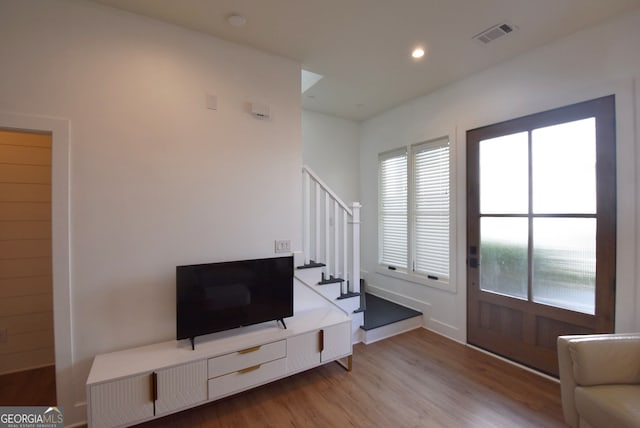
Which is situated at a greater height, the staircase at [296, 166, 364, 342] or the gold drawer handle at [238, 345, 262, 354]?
the staircase at [296, 166, 364, 342]

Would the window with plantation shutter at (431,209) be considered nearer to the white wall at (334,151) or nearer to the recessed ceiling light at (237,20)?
the white wall at (334,151)

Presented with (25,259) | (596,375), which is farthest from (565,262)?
(25,259)

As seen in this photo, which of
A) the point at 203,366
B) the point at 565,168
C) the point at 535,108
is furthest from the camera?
the point at 535,108

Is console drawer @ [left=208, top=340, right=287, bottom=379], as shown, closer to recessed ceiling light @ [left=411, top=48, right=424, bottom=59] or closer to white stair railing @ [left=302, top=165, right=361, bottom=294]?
white stair railing @ [left=302, top=165, right=361, bottom=294]

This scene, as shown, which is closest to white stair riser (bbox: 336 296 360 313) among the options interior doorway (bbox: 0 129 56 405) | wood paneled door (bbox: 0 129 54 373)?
interior doorway (bbox: 0 129 56 405)

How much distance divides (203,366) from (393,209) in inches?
127

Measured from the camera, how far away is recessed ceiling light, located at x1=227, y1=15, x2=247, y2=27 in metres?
2.22

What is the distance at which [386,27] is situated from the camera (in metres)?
2.34

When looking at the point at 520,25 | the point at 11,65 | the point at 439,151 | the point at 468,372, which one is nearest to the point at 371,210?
the point at 439,151

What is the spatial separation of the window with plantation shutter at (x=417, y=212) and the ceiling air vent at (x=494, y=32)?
1.15 meters

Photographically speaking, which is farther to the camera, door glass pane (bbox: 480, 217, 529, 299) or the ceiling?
door glass pane (bbox: 480, 217, 529, 299)

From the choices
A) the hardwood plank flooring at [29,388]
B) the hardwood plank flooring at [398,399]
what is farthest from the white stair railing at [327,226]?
the hardwood plank flooring at [29,388]

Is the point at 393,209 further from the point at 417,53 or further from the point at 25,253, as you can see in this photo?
the point at 25,253

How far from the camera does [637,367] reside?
67.7 inches
